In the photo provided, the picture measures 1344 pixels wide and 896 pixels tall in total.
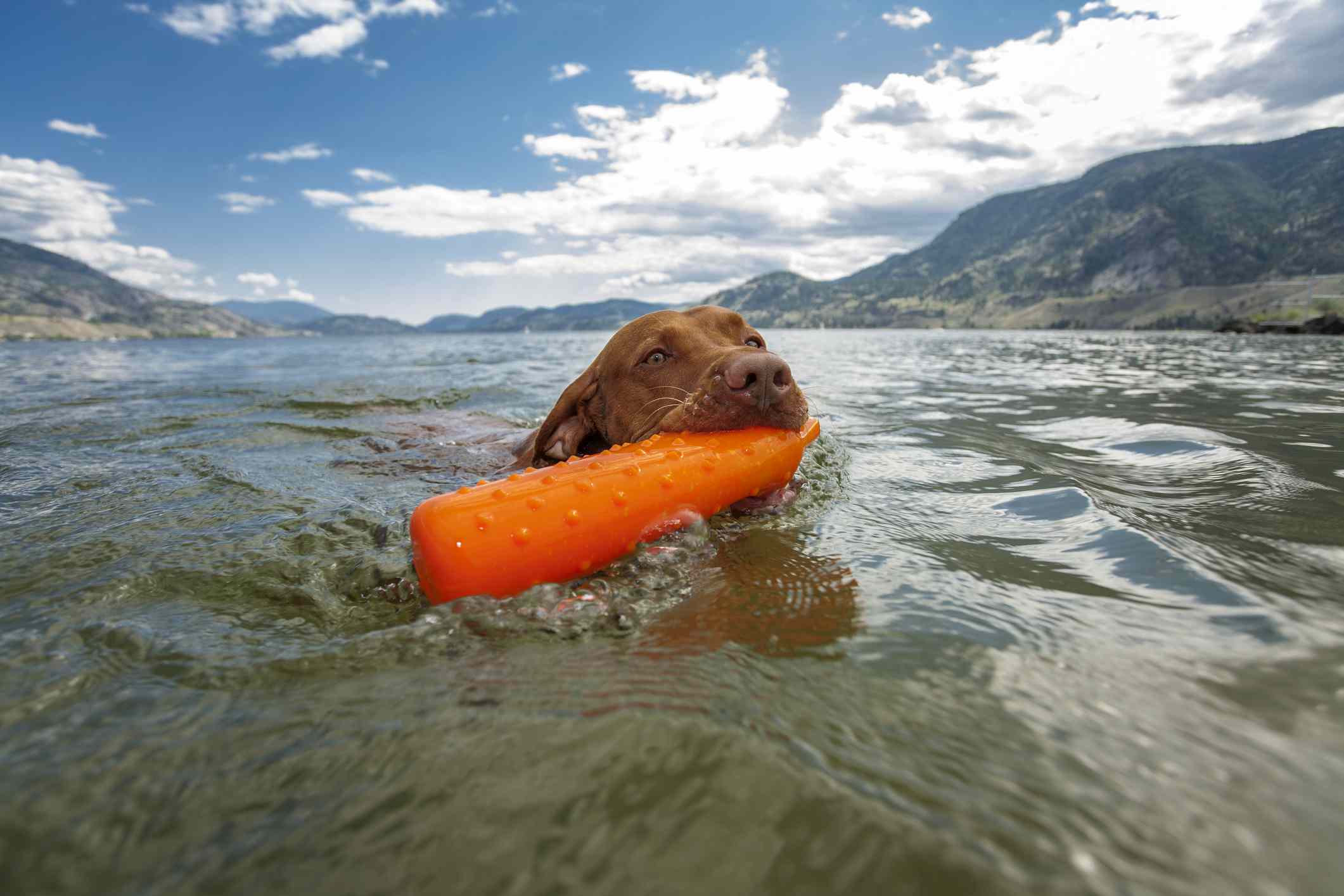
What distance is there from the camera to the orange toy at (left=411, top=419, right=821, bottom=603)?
2.41 m

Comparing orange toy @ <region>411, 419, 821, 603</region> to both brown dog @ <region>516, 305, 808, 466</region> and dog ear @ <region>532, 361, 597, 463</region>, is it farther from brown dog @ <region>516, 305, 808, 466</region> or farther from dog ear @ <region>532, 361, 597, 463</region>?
dog ear @ <region>532, 361, 597, 463</region>

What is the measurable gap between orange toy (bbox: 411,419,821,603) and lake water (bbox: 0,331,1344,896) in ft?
0.39

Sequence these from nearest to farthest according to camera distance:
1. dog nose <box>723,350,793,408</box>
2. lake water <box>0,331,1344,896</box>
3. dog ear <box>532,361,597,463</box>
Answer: lake water <box>0,331,1344,896</box>, dog nose <box>723,350,793,408</box>, dog ear <box>532,361,597,463</box>

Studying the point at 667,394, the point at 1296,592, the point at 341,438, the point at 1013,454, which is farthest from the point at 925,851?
the point at 341,438

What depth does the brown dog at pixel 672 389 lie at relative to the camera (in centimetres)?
A: 358

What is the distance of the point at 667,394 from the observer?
4.42m

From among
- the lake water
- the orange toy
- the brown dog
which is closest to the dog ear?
the brown dog

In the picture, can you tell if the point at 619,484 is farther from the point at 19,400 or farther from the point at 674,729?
the point at 19,400

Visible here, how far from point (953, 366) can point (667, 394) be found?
18860 mm

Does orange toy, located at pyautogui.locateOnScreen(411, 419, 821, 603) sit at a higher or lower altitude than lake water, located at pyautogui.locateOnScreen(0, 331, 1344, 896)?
higher

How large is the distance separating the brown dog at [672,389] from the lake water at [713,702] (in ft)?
2.26

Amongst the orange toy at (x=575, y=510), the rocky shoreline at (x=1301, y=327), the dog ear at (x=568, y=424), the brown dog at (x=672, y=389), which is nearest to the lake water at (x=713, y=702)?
the orange toy at (x=575, y=510)

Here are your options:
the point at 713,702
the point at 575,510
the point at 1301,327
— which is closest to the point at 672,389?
the point at 575,510

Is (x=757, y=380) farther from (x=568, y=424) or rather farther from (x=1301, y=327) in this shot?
(x=1301, y=327)
